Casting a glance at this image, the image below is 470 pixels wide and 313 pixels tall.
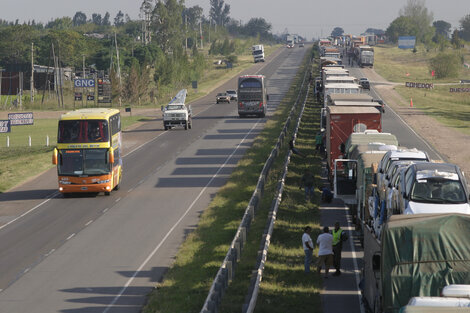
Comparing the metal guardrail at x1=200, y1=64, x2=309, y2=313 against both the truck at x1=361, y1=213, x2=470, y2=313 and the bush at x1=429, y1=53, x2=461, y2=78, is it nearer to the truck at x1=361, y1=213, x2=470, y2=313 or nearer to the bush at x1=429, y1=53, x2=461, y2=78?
the truck at x1=361, y1=213, x2=470, y2=313

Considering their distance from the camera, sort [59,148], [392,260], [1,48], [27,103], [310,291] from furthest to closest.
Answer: [1,48] → [27,103] → [59,148] → [310,291] → [392,260]

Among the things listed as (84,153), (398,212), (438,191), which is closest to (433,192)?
(438,191)

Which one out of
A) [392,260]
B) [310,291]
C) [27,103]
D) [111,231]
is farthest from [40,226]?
Result: [27,103]

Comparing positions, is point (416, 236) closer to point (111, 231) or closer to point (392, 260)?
point (392, 260)

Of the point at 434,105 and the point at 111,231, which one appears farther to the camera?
the point at 434,105

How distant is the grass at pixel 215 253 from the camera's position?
19.8 m

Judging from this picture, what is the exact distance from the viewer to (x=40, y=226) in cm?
3042

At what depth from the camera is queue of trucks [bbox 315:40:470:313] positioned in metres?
14.0

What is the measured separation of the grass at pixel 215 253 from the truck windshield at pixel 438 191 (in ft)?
16.2

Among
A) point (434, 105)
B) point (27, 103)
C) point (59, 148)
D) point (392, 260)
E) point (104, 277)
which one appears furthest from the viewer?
point (27, 103)

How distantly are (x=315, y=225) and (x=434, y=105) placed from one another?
66126 millimetres

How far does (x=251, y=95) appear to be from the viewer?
235 feet

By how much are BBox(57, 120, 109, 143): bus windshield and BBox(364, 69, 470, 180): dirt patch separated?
715 inches

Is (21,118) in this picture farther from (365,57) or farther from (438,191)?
(365,57)
